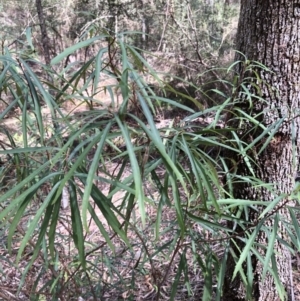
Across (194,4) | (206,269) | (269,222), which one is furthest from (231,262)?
(194,4)

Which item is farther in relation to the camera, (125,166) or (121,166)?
(125,166)

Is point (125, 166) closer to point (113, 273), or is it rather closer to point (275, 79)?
point (275, 79)

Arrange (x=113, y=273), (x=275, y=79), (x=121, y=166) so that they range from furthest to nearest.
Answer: (x=113, y=273)
(x=275, y=79)
(x=121, y=166)

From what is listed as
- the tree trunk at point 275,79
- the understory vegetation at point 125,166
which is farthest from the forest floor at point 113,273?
the tree trunk at point 275,79

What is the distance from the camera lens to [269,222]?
109cm

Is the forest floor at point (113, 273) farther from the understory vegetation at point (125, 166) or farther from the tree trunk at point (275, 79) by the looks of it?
the tree trunk at point (275, 79)

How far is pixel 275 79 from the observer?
103 centimetres

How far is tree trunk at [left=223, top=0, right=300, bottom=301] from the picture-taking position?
0.99 meters

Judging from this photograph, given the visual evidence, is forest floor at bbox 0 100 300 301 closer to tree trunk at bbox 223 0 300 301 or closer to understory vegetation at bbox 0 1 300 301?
understory vegetation at bbox 0 1 300 301

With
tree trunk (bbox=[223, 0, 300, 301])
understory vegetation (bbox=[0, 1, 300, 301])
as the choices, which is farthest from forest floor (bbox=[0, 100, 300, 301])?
tree trunk (bbox=[223, 0, 300, 301])

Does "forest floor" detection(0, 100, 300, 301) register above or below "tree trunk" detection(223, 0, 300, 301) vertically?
below

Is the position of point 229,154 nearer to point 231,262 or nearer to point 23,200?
point 231,262

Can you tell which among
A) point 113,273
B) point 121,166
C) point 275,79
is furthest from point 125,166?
point 113,273

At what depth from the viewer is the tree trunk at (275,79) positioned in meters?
0.99
